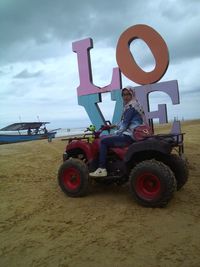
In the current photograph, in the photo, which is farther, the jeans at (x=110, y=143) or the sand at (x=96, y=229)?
the jeans at (x=110, y=143)

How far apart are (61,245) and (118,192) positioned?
215 centimetres

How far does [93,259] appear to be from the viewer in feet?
10.7

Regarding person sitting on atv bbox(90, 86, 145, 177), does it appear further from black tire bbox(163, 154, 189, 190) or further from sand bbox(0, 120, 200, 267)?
black tire bbox(163, 154, 189, 190)

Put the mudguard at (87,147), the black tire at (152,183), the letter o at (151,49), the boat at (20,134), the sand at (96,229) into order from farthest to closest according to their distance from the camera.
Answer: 1. the boat at (20,134)
2. the letter o at (151,49)
3. the mudguard at (87,147)
4. the black tire at (152,183)
5. the sand at (96,229)

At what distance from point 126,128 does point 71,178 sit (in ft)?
4.49

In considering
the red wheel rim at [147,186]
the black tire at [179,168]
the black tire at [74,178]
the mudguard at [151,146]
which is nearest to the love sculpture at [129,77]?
the black tire at [179,168]

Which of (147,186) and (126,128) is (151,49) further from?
(147,186)

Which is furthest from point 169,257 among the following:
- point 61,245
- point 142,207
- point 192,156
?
point 192,156

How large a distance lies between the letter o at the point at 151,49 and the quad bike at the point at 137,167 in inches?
114

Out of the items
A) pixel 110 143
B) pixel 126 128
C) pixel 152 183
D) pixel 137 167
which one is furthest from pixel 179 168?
pixel 110 143

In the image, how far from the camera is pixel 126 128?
5148 millimetres

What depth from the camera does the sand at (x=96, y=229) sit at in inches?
129

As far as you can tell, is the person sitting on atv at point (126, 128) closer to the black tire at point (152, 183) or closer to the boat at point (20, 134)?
the black tire at point (152, 183)

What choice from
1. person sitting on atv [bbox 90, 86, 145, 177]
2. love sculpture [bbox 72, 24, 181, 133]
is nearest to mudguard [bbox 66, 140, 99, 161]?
person sitting on atv [bbox 90, 86, 145, 177]
